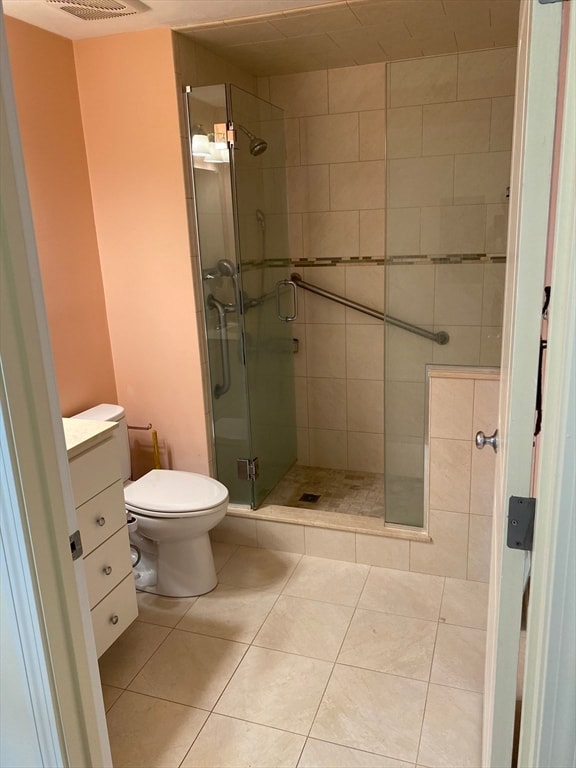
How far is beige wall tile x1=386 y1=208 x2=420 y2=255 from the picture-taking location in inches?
96.3

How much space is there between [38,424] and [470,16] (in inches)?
89.2

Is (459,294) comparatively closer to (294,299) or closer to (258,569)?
(294,299)

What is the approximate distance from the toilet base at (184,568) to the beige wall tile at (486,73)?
7.22ft

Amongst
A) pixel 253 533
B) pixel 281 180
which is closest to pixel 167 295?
pixel 281 180

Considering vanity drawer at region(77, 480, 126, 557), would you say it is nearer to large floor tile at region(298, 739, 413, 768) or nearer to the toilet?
the toilet

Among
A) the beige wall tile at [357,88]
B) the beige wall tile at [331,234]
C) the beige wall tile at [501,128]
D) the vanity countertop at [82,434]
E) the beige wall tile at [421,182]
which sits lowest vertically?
the vanity countertop at [82,434]

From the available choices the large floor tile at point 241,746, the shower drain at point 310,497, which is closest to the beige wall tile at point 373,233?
the shower drain at point 310,497

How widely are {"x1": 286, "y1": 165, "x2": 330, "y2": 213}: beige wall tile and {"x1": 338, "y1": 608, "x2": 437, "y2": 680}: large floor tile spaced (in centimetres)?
208

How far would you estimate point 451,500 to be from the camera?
2479mm

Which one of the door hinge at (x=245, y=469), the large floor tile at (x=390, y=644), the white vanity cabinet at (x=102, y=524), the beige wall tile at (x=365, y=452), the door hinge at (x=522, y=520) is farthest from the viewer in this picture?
the beige wall tile at (x=365, y=452)

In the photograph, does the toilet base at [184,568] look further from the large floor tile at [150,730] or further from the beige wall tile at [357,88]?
the beige wall tile at [357,88]

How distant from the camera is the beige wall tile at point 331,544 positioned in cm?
268

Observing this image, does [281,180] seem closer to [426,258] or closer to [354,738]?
[426,258]

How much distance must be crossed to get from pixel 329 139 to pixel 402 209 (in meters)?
0.88
